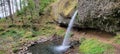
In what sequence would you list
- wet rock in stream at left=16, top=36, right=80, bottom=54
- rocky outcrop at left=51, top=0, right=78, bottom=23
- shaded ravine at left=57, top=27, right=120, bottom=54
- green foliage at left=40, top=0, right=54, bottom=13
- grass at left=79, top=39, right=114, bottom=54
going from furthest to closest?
green foliage at left=40, top=0, right=54, bottom=13 → rocky outcrop at left=51, top=0, right=78, bottom=23 → wet rock in stream at left=16, top=36, right=80, bottom=54 → shaded ravine at left=57, top=27, right=120, bottom=54 → grass at left=79, top=39, right=114, bottom=54

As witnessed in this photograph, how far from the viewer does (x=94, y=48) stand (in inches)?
610

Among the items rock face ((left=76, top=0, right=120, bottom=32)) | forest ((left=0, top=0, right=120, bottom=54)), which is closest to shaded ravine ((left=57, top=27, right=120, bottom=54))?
forest ((left=0, top=0, right=120, bottom=54))

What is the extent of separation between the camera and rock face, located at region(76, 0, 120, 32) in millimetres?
15864

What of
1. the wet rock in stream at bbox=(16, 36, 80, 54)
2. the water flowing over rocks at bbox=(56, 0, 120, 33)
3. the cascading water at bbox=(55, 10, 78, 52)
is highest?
the water flowing over rocks at bbox=(56, 0, 120, 33)

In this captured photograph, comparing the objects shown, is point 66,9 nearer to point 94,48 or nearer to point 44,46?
point 44,46

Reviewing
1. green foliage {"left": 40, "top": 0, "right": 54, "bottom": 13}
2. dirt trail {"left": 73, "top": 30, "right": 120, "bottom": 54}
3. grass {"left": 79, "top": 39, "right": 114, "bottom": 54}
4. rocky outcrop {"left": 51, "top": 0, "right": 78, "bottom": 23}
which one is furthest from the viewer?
green foliage {"left": 40, "top": 0, "right": 54, "bottom": 13}

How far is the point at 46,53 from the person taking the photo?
674 inches

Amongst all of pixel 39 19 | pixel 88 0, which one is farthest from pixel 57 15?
pixel 88 0

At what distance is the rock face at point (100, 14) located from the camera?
1586 centimetres

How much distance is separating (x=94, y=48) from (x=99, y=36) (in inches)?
120

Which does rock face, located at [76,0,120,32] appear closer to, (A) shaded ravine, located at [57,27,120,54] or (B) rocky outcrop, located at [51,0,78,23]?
(A) shaded ravine, located at [57,27,120,54]

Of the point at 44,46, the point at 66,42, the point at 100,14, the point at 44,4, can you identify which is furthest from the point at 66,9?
the point at 44,4

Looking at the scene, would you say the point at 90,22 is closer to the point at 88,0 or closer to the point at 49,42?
the point at 88,0

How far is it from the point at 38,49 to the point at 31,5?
1658 cm
